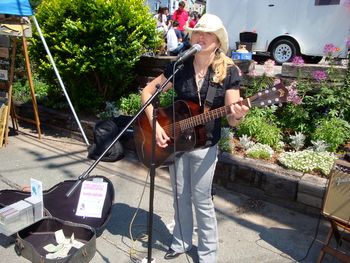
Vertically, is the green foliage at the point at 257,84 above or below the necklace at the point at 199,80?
below

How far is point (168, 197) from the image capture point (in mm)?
4148

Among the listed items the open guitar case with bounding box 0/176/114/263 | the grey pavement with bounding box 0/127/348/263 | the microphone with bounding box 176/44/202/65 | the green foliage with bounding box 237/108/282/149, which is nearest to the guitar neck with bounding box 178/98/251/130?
the microphone with bounding box 176/44/202/65

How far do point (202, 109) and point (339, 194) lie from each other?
46.8 inches

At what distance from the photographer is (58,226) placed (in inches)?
126

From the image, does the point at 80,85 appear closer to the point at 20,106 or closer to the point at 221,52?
the point at 20,106

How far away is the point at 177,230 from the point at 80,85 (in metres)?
3.80

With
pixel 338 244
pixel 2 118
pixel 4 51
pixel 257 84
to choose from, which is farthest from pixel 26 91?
pixel 338 244

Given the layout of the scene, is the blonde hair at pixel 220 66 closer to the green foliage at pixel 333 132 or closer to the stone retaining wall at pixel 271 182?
the stone retaining wall at pixel 271 182

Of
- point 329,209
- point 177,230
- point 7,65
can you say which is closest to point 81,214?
point 177,230

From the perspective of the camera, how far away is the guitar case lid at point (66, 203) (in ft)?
11.0

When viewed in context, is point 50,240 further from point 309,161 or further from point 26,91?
point 26,91

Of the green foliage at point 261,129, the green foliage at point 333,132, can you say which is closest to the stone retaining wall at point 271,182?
the green foliage at point 261,129

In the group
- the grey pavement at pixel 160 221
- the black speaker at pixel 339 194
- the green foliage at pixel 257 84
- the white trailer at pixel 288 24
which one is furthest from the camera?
the white trailer at pixel 288 24

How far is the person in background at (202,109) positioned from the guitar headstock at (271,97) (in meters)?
0.08
